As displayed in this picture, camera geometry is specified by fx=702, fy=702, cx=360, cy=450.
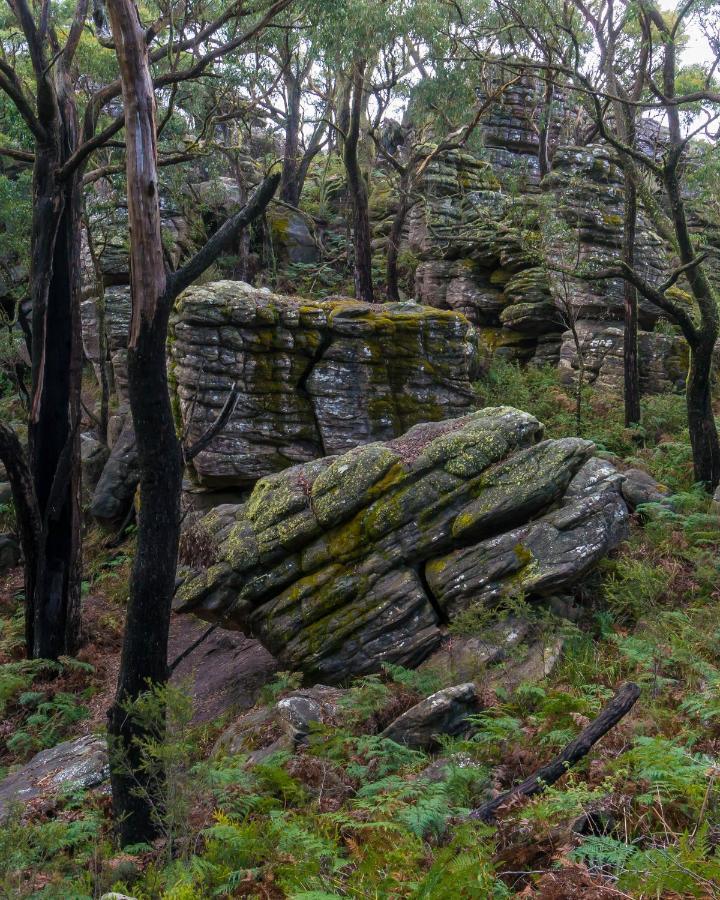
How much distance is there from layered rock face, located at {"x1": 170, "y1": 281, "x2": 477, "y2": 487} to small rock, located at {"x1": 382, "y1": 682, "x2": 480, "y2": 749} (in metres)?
7.66

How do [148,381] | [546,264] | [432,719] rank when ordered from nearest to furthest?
[148,381] < [432,719] < [546,264]

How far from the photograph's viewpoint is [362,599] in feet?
26.2

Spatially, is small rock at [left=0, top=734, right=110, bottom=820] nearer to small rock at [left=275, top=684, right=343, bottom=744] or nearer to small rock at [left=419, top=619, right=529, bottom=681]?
small rock at [left=275, top=684, right=343, bottom=744]

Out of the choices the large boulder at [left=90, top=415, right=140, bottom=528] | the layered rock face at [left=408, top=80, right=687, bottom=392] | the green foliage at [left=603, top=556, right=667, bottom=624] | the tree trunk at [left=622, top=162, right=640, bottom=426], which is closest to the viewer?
the green foliage at [left=603, top=556, right=667, bottom=624]

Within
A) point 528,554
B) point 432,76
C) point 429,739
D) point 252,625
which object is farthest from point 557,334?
point 429,739

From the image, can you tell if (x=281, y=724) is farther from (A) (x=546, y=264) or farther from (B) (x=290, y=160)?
(B) (x=290, y=160)

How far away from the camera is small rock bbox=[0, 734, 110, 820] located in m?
6.52

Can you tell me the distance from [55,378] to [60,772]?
221 inches

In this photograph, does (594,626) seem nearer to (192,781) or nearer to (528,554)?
(528,554)

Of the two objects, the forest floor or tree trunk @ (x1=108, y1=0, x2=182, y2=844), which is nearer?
the forest floor

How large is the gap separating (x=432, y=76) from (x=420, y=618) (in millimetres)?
15373

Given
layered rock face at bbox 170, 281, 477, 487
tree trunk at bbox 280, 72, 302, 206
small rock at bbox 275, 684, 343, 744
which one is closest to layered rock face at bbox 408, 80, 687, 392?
layered rock face at bbox 170, 281, 477, 487

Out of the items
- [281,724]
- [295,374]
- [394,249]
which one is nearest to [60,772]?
[281,724]

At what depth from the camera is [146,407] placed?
550 cm
